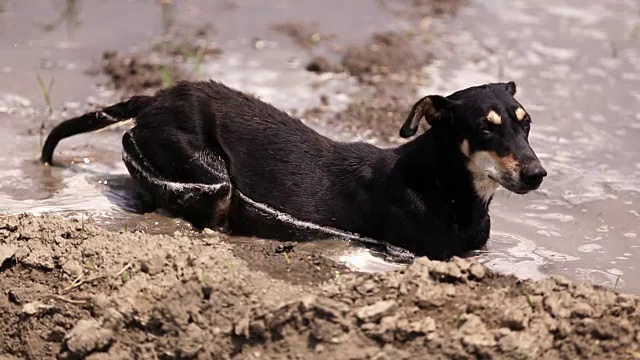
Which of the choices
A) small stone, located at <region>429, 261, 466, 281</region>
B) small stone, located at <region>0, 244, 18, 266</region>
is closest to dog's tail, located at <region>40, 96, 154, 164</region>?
small stone, located at <region>0, 244, 18, 266</region>

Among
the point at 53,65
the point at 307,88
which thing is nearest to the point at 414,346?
the point at 307,88

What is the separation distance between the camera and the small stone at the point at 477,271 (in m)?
5.36

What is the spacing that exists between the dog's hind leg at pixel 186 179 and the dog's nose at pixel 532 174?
6.35 ft

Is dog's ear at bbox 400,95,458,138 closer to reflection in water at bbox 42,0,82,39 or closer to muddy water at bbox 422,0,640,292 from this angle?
muddy water at bbox 422,0,640,292

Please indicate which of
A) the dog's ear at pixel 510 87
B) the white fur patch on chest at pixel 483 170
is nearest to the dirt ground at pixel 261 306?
the white fur patch on chest at pixel 483 170

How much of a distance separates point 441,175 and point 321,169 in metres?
0.79

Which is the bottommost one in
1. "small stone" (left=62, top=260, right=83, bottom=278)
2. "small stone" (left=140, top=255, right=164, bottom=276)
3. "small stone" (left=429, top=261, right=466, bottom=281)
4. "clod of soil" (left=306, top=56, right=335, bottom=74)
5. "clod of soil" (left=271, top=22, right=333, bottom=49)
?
"small stone" (left=62, top=260, right=83, bottom=278)

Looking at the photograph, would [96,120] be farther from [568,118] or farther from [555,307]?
[568,118]

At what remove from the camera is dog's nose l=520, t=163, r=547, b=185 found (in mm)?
6055

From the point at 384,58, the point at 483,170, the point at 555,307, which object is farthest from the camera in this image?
the point at 384,58

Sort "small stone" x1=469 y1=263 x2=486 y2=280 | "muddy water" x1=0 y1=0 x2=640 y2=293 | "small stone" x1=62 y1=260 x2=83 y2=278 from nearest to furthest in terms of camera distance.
Answer: 1. "small stone" x1=469 y1=263 x2=486 y2=280
2. "small stone" x1=62 y1=260 x2=83 y2=278
3. "muddy water" x1=0 y1=0 x2=640 y2=293

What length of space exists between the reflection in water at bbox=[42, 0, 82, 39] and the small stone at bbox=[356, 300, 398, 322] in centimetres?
623

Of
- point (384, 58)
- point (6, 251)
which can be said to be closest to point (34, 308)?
point (6, 251)

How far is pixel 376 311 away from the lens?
501 centimetres
